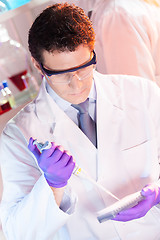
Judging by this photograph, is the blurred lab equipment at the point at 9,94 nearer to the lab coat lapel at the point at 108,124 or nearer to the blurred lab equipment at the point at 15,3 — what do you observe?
the blurred lab equipment at the point at 15,3

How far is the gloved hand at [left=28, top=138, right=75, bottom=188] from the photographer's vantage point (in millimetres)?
1164

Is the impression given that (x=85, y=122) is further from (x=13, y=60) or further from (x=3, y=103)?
(x=13, y=60)

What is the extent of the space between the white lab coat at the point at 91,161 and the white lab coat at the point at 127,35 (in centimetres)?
34

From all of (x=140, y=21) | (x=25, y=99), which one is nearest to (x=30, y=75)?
(x=25, y=99)

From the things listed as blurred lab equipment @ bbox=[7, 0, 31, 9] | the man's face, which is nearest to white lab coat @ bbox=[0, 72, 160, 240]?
the man's face

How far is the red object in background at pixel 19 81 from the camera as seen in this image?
1968 mm

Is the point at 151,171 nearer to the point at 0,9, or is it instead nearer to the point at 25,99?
the point at 25,99

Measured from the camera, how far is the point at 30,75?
1985 mm

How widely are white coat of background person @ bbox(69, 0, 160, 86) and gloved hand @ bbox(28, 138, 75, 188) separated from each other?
2.99 ft

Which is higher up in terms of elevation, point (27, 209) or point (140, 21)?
point (140, 21)

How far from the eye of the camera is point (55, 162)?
3.85ft

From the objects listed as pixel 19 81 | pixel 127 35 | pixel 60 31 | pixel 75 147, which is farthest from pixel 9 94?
pixel 127 35

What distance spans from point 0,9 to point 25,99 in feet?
1.83

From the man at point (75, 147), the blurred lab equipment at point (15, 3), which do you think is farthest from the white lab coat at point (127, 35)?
the blurred lab equipment at point (15, 3)
